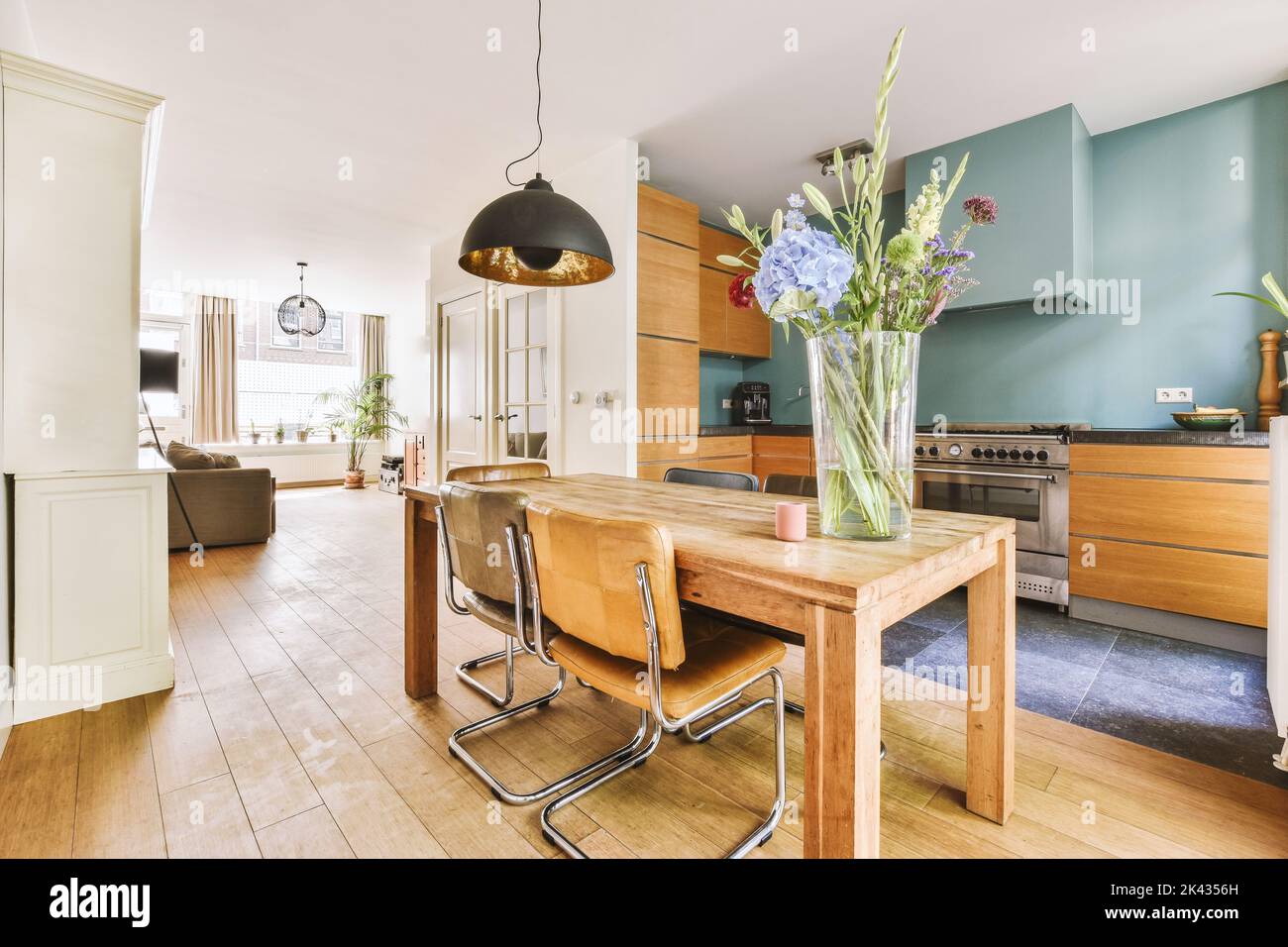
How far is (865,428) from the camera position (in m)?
1.17

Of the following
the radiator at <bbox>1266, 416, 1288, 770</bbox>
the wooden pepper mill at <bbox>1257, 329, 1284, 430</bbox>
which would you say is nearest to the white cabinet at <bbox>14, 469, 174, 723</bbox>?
the radiator at <bbox>1266, 416, 1288, 770</bbox>

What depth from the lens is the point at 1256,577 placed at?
8.48ft

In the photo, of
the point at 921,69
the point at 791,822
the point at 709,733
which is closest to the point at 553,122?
the point at 921,69

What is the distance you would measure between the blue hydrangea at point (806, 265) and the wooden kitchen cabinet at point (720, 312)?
3539mm

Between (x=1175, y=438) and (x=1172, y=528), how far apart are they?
420mm

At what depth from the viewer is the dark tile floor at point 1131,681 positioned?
6.08ft

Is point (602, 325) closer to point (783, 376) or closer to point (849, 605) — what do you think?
point (783, 376)

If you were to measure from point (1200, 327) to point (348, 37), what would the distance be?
14.6 ft

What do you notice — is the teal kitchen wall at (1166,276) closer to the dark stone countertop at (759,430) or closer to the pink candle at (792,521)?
the dark stone countertop at (759,430)

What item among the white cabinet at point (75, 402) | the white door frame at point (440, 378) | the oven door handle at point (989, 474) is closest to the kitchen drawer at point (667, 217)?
the white door frame at point (440, 378)

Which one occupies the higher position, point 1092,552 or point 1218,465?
point 1218,465

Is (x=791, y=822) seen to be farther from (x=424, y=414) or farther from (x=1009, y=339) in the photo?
(x=424, y=414)

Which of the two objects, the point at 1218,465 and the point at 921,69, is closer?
the point at 1218,465

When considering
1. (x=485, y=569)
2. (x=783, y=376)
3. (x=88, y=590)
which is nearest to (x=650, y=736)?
(x=485, y=569)
